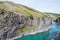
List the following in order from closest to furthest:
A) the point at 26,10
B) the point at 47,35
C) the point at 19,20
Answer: the point at 47,35, the point at 26,10, the point at 19,20

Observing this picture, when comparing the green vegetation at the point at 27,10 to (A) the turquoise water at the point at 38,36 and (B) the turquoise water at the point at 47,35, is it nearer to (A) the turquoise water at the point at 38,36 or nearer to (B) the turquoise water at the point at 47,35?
(B) the turquoise water at the point at 47,35

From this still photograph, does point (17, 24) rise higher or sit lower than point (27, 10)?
lower

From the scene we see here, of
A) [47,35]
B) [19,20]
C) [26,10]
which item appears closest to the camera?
[47,35]

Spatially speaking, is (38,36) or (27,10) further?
(27,10)

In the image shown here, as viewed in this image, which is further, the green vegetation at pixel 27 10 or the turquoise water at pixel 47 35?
the green vegetation at pixel 27 10

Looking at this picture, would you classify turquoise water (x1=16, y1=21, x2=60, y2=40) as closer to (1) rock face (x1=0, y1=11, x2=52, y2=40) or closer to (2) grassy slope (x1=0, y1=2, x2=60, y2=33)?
(1) rock face (x1=0, y1=11, x2=52, y2=40)

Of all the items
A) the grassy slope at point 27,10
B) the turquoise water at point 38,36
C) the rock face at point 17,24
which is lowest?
the turquoise water at point 38,36

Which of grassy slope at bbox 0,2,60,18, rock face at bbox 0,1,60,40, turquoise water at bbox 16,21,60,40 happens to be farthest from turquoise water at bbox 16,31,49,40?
grassy slope at bbox 0,2,60,18

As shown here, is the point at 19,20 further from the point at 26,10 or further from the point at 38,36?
the point at 38,36

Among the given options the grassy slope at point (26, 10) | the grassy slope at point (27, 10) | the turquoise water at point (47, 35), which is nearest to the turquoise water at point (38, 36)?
the turquoise water at point (47, 35)

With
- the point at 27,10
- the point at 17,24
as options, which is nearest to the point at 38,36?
the point at 17,24

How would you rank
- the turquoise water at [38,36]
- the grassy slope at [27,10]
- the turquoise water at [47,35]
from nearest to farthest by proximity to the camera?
the turquoise water at [47,35] < the turquoise water at [38,36] < the grassy slope at [27,10]
